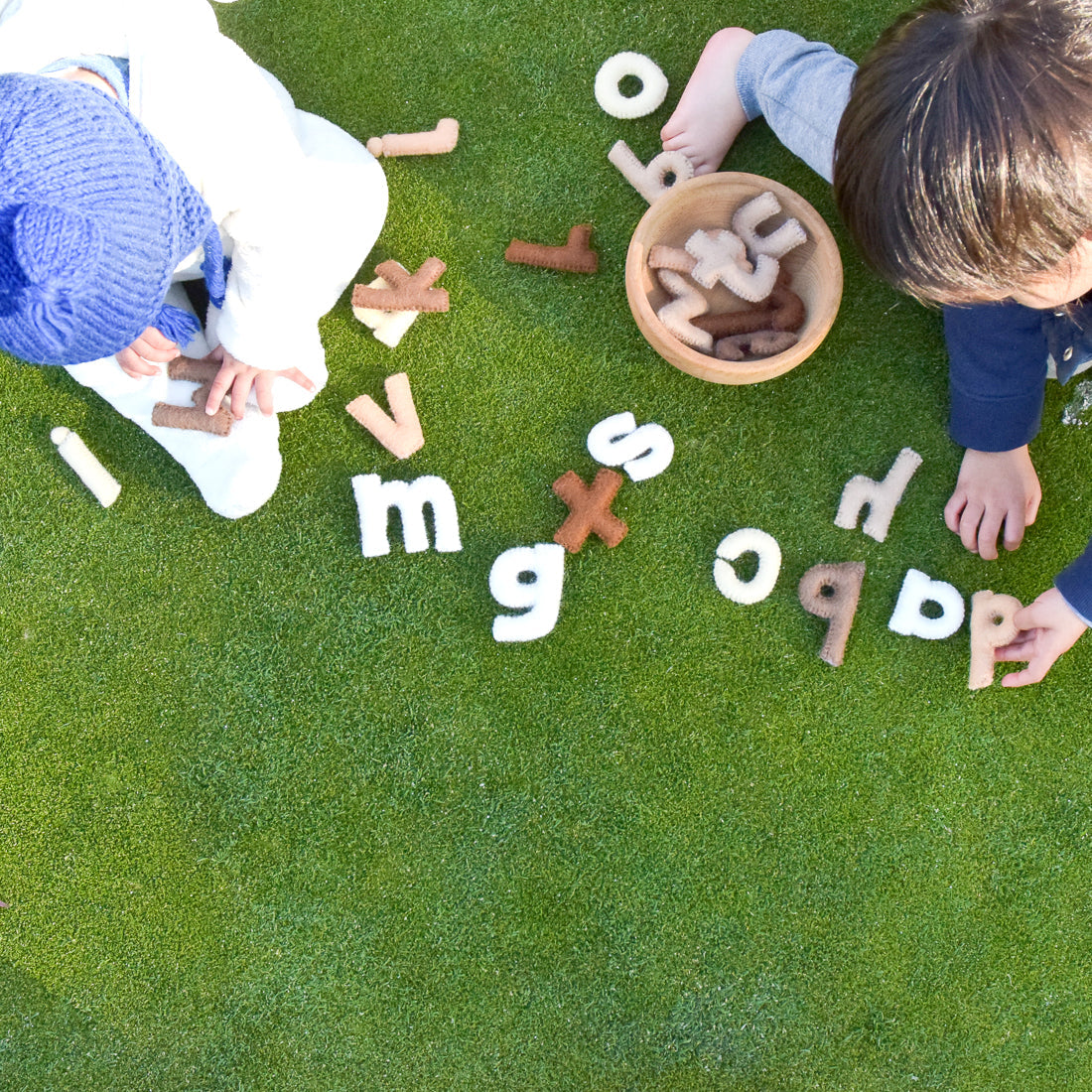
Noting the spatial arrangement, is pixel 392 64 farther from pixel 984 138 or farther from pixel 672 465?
pixel 984 138

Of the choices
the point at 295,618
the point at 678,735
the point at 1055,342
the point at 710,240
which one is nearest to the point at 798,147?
the point at 710,240

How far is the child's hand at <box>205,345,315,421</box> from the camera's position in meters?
1.19

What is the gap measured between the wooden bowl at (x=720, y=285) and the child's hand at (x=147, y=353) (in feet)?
1.87

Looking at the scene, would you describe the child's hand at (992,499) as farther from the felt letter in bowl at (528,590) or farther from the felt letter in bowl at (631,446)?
the felt letter in bowl at (528,590)

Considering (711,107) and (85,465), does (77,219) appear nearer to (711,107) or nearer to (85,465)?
(85,465)

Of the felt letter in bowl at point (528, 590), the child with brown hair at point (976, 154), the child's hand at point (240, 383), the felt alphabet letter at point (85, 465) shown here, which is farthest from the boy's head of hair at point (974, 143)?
the felt alphabet letter at point (85, 465)

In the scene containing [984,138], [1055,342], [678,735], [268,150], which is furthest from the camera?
[678,735]

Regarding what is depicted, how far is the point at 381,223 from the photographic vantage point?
4.29ft

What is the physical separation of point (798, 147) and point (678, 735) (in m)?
0.80

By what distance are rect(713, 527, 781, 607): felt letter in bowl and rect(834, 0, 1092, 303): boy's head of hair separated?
51cm

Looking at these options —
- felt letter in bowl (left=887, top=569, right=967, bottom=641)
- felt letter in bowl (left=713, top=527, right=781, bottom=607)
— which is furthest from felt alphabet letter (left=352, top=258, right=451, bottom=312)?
felt letter in bowl (left=887, top=569, right=967, bottom=641)

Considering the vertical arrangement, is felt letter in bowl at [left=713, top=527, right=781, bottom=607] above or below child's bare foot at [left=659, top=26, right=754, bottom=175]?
below

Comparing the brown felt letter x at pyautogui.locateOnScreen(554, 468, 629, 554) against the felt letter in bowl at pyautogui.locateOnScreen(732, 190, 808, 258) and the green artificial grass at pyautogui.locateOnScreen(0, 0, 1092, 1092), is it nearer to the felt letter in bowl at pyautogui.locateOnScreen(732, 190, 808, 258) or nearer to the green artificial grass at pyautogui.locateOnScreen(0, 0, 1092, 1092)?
the green artificial grass at pyautogui.locateOnScreen(0, 0, 1092, 1092)

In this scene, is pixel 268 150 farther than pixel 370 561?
No
